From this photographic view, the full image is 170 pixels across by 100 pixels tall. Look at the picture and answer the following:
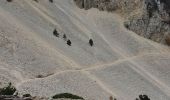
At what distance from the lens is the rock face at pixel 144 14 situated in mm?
85438

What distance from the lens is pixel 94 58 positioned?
64.4 meters

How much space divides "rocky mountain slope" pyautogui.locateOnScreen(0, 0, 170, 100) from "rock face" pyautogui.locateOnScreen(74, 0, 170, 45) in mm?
1684

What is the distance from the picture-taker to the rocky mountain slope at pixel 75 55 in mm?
48094

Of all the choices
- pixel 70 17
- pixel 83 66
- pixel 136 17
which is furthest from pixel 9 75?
pixel 136 17

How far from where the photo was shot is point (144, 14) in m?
86.9

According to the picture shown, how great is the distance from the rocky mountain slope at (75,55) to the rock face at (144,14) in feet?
5.52

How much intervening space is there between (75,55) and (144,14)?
98.8 feet

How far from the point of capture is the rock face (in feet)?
280

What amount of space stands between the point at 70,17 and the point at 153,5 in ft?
64.2

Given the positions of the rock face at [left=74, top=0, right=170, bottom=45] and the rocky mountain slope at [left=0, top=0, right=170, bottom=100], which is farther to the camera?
the rock face at [left=74, top=0, right=170, bottom=45]

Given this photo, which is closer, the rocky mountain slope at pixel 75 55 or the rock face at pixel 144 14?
the rocky mountain slope at pixel 75 55

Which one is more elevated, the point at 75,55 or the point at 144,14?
the point at 144,14

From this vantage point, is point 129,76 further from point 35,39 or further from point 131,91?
point 35,39

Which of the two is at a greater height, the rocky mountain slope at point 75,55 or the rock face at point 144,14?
the rock face at point 144,14
